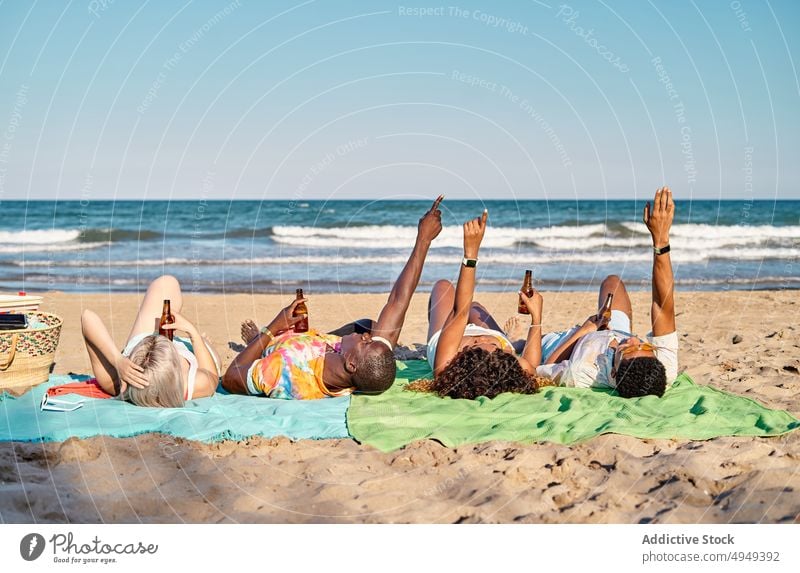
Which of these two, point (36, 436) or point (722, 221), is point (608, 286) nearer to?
point (36, 436)

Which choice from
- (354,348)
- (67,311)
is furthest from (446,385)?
(67,311)

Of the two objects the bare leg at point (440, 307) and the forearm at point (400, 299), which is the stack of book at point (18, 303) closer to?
the forearm at point (400, 299)

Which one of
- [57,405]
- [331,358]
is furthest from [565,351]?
[57,405]

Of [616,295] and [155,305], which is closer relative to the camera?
[155,305]

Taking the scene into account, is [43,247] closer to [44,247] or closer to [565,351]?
[44,247]

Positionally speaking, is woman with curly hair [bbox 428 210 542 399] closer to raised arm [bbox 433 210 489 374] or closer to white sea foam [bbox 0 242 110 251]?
raised arm [bbox 433 210 489 374]

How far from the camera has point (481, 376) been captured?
7.53m

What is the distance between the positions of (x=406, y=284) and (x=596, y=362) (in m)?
1.98

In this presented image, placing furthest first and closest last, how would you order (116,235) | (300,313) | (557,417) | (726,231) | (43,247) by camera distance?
1. (726,231)
2. (116,235)
3. (43,247)
4. (300,313)
5. (557,417)

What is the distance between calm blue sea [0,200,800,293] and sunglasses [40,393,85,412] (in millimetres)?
9571

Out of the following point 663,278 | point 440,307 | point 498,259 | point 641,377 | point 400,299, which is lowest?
point 641,377

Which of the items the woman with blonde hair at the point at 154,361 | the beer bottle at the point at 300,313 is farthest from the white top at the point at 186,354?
the beer bottle at the point at 300,313

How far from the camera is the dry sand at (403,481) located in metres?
4.99

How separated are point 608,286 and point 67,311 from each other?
9.06 metres
